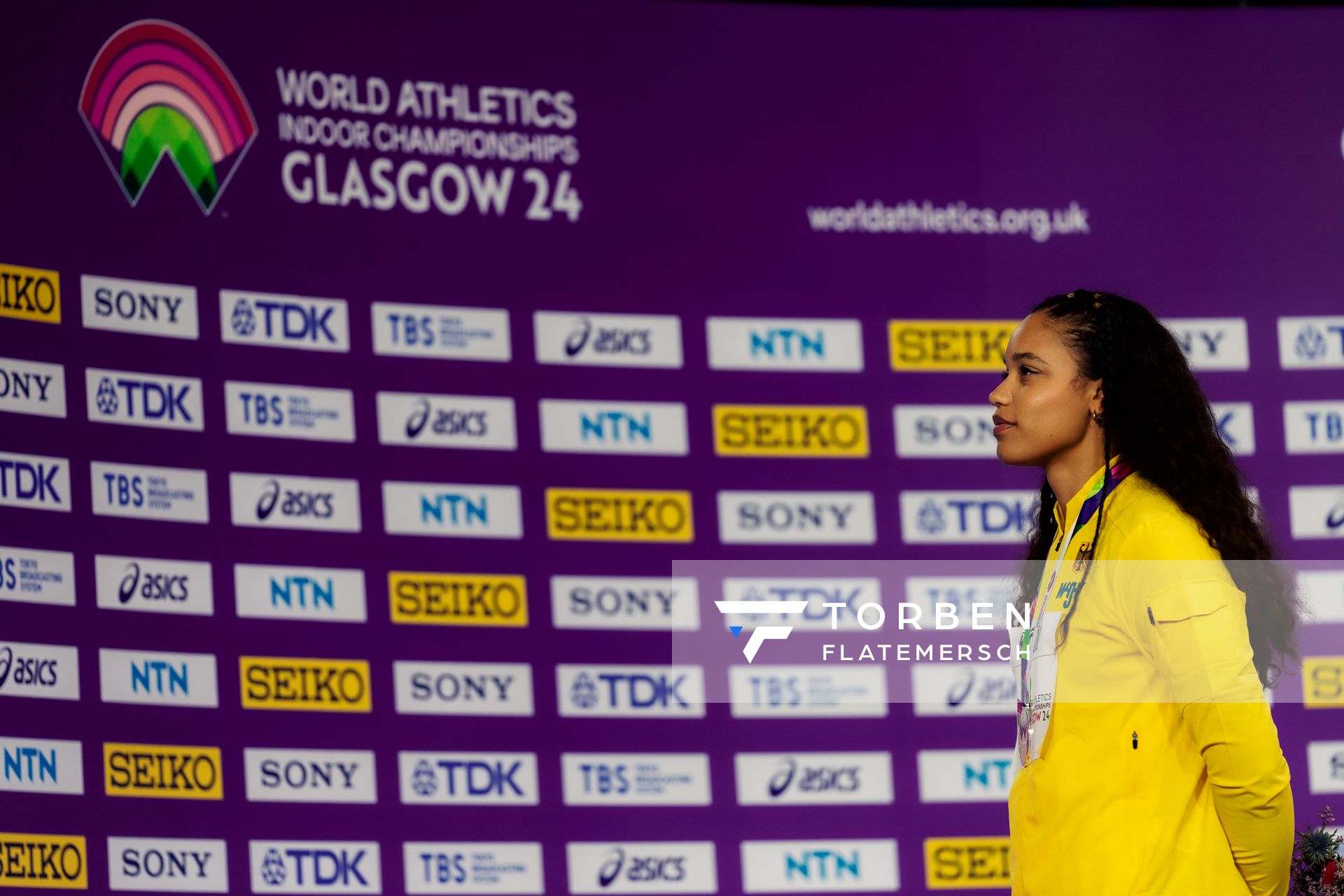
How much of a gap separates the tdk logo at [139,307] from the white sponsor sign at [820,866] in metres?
1.98

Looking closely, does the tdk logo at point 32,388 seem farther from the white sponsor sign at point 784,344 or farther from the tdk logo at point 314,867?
the white sponsor sign at point 784,344

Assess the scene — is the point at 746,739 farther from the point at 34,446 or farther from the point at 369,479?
the point at 34,446

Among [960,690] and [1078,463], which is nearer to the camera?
[1078,463]

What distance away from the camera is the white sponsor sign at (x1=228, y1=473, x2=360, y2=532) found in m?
4.07

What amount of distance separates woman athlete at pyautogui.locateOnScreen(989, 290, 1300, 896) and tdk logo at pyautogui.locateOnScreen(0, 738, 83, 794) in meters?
2.41

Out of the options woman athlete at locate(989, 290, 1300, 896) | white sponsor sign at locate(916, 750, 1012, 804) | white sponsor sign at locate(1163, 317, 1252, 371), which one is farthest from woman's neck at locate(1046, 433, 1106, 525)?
white sponsor sign at locate(1163, 317, 1252, 371)

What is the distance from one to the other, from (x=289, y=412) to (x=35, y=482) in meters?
0.65

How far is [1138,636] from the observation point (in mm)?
2004

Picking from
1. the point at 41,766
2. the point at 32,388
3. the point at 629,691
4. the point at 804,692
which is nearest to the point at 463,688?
the point at 629,691

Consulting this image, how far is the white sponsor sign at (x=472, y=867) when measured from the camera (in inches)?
160

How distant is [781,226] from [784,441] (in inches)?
24.5

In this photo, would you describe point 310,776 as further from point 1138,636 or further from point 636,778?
point 1138,636

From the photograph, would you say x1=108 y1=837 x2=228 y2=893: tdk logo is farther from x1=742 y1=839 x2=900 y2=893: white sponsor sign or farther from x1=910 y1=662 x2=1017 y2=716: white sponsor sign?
x1=910 y1=662 x2=1017 y2=716: white sponsor sign

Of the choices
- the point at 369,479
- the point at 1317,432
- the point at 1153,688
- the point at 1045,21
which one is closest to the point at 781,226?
the point at 1045,21
